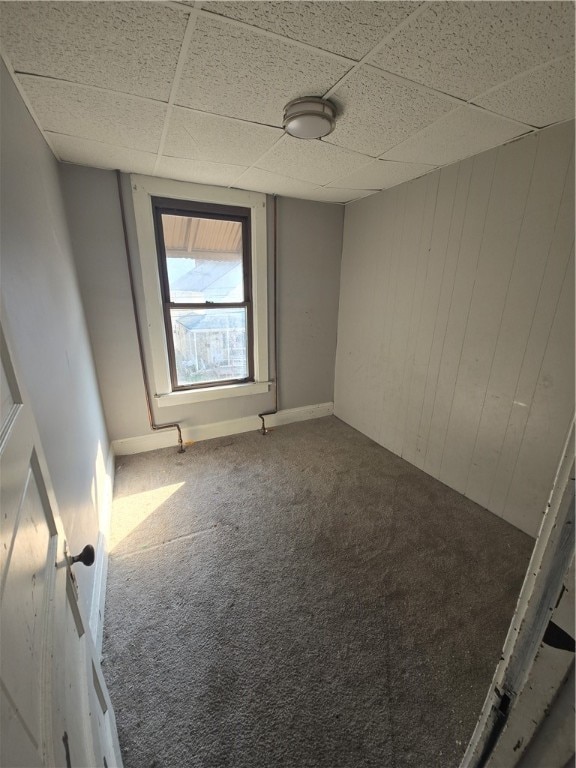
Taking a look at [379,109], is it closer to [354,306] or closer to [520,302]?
[520,302]

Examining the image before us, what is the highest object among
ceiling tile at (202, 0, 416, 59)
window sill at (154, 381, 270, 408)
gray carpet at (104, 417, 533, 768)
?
ceiling tile at (202, 0, 416, 59)

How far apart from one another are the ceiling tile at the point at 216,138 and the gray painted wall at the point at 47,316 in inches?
25.5

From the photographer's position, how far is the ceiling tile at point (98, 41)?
90cm

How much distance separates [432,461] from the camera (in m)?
2.46

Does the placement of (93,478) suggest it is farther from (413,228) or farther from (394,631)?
(413,228)

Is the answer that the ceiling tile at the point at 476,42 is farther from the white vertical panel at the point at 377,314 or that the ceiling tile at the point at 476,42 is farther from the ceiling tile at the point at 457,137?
the white vertical panel at the point at 377,314

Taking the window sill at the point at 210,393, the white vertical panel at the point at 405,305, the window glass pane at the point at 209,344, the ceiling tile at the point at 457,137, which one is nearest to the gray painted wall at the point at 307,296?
the window sill at the point at 210,393

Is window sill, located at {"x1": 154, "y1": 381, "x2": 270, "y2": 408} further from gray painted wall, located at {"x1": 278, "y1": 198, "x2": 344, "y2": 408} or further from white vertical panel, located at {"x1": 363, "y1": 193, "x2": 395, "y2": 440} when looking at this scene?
white vertical panel, located at {"x1": 363, "y1": 193, "x2": 395, "y2": 440}

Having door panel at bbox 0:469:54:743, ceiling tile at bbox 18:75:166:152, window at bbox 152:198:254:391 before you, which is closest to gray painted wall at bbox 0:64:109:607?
ceiling tile at bbox 18:75:166:152

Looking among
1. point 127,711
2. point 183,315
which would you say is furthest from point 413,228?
point 127,711

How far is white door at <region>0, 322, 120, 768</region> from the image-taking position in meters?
0.41

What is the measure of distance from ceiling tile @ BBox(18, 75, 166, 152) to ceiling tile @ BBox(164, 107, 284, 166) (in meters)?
0.09

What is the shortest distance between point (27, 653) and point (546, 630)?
2.58 ft

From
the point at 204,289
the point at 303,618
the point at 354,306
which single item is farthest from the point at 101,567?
the point at 354,306
